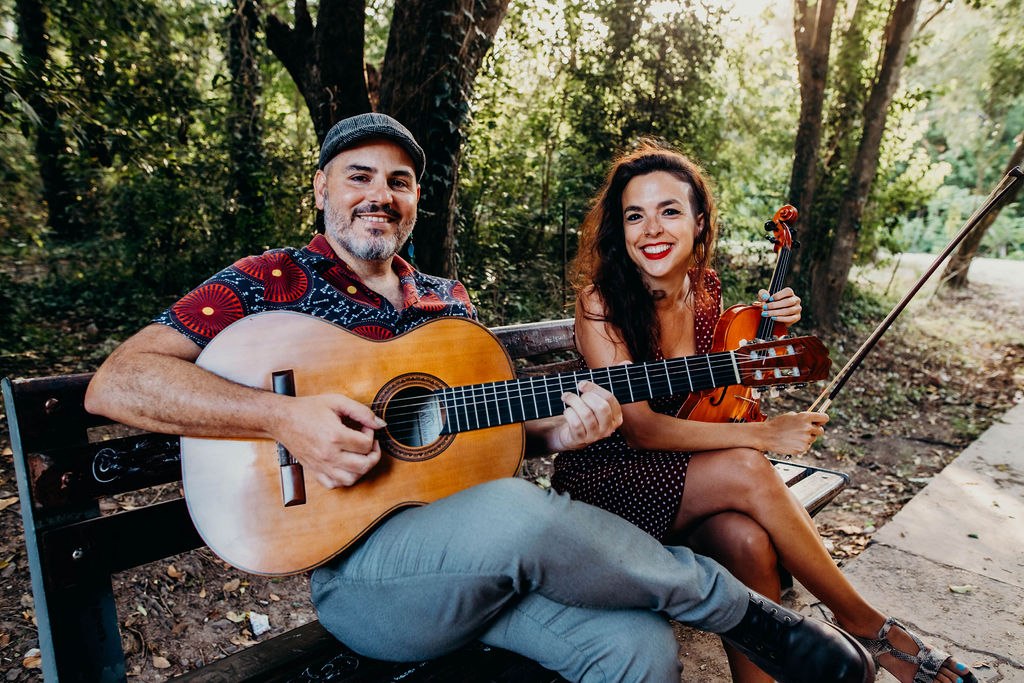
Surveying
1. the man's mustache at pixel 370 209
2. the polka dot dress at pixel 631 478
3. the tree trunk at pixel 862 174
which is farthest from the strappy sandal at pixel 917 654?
the tree trunk at pixel 862 174

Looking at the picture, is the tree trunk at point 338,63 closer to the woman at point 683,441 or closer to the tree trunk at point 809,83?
the woman at point 683,441

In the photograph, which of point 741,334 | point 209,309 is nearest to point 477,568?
point 209,309

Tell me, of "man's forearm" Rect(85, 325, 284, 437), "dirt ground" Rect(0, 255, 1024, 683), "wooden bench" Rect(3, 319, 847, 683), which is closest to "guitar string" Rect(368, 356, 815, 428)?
"man's forearm" Rect(85, 325, 284, 437)

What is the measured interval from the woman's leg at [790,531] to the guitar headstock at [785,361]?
27 centimetres

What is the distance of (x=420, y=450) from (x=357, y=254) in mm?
724

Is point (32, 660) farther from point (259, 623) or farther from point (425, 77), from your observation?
point (425, 77)

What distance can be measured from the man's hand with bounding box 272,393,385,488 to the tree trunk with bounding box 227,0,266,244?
17.9 ft

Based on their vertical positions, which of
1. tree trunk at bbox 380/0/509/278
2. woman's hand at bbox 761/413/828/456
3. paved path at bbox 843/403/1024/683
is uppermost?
tree trunk at bbox 380/0/509/278

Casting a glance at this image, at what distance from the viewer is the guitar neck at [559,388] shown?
1.83 metres

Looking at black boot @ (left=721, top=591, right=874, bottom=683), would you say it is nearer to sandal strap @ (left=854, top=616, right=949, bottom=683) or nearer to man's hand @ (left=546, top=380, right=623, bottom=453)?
sandal strap @ (left=854, top=616, right=949, bottom=683)

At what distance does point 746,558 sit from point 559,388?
0.78 metres

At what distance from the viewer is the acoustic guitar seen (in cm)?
156

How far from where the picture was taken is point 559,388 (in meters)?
1.90

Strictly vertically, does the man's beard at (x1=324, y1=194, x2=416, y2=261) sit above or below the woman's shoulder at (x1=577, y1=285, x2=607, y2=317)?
above
